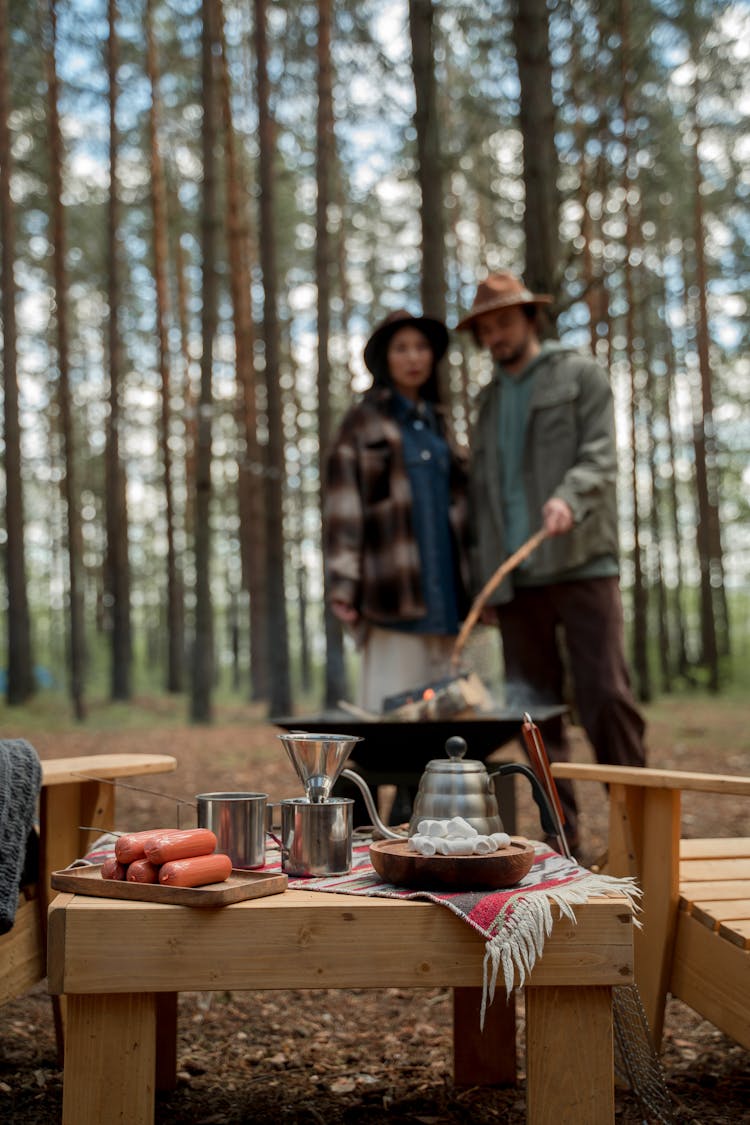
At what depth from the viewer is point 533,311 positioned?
13.6 ft

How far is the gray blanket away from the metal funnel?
58 centimetres

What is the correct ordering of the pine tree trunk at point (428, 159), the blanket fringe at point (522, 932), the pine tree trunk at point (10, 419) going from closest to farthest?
the blanket fringe at point (522, 932) < the pine tree trunk at point (428, 159) < the pine tree trunk at point (10, 419)

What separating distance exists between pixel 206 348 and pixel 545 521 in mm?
7846

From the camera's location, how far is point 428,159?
22.4 feet

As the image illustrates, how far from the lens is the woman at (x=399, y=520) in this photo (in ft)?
12.7

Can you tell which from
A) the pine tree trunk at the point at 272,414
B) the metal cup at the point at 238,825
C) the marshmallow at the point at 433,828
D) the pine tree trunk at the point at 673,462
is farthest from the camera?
the pine tree trunk at the point at 673,462

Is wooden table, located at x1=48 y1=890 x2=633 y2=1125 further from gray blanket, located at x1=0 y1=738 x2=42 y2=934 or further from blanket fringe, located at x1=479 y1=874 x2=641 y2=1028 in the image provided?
gray blanket, located at x1=0 y1=738 x2=42 y2=934

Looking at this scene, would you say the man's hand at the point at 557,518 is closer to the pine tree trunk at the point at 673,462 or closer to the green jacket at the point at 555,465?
the green jacket at the point at 555,465

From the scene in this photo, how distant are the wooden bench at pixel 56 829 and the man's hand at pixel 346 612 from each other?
1402mm

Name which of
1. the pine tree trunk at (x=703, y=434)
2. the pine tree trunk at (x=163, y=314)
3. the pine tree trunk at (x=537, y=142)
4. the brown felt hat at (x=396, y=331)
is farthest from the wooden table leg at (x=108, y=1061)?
the pine tree trunk at (x=703, y=434)

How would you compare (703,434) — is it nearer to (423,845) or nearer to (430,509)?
(430,509)

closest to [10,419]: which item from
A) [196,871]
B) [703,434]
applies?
[703,434]

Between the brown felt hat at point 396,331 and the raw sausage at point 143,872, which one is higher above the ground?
the brown felt hat at point 396,331

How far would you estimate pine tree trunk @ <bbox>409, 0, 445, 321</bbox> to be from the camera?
21.9 ft
